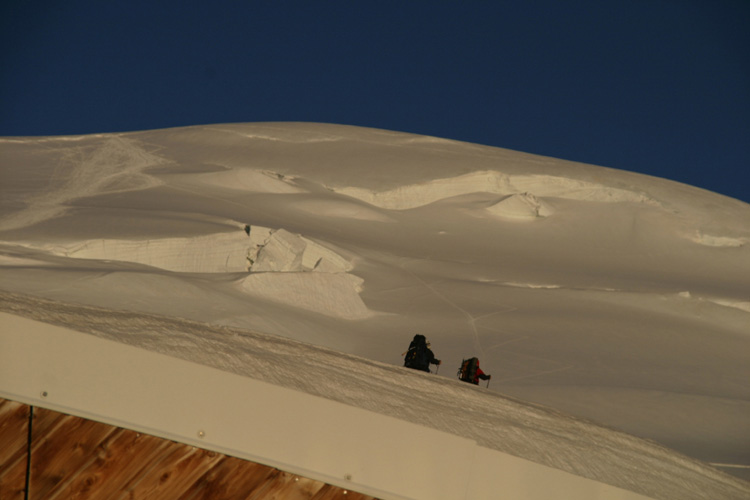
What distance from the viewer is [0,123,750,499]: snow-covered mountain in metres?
3.27

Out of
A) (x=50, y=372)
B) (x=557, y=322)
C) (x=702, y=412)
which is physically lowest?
(x=50, y=372)

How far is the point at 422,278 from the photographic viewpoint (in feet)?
52.7

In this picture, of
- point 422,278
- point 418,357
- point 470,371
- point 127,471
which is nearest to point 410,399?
point 127,471

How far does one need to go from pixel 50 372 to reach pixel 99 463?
0.78 ft

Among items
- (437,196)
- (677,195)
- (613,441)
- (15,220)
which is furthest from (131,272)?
(677,195)

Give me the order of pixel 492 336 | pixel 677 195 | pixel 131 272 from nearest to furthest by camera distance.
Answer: pixel 131 272 < pixel 492 336 < pixel 677 195

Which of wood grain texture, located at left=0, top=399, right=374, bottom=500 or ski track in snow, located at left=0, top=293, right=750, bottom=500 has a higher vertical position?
ski track in snow, located at left=0, top=293, right=750, bottom=500

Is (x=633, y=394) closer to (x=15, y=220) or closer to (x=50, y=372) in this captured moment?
(x=50, y=372)

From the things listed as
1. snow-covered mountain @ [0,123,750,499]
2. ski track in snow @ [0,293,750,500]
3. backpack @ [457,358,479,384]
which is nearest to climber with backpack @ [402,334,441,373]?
backpack @ [457,358,479,384]

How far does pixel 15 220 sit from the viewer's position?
15.7m

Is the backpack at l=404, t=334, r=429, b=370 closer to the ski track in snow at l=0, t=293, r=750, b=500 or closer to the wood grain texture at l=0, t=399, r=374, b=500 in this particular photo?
the ski track in snow at l=0, t=293, r=750, b=500

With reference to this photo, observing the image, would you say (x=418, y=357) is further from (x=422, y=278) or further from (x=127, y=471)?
(x=422, y=278)

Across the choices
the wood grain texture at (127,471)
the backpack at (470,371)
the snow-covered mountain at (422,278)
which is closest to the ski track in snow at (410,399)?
the snow-covered mountain at (422,278)

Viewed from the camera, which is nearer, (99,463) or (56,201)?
(99,463)
